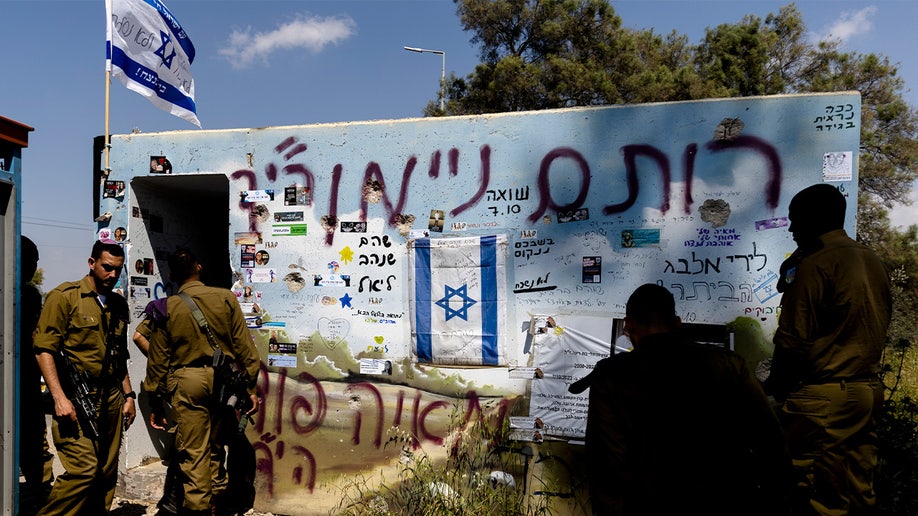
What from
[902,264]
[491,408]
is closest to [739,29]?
[902,264]

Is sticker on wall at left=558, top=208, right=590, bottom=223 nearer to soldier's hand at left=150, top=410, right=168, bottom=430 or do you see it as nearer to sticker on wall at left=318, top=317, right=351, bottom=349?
sticker on wall at left=318, top=317, right=351, bottom=349

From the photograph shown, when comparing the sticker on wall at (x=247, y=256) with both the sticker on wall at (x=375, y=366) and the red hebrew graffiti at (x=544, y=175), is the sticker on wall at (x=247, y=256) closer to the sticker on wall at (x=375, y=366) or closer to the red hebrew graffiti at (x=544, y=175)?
the red hebrew graffiti at (x=544, y=175)

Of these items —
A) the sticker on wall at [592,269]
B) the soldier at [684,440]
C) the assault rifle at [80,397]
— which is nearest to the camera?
the soldier at [684,440]

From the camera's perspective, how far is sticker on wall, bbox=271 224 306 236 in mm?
4664

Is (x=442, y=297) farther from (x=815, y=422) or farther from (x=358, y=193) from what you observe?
(x=815, y=422)

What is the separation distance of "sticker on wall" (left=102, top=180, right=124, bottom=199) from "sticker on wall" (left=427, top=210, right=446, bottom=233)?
288 centimetres

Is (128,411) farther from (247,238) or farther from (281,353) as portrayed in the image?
(247,238)

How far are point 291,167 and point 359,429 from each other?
2.21 m

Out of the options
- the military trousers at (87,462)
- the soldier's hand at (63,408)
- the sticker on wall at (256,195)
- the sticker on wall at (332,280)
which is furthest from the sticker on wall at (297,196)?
the soldier's hand at (63,408)

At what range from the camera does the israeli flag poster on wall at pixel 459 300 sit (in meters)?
4.21

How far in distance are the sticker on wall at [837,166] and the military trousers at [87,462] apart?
16.6 feet

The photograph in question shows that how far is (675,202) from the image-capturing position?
3879 mm

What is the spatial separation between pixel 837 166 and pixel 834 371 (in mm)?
1520

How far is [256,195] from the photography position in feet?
15.6
